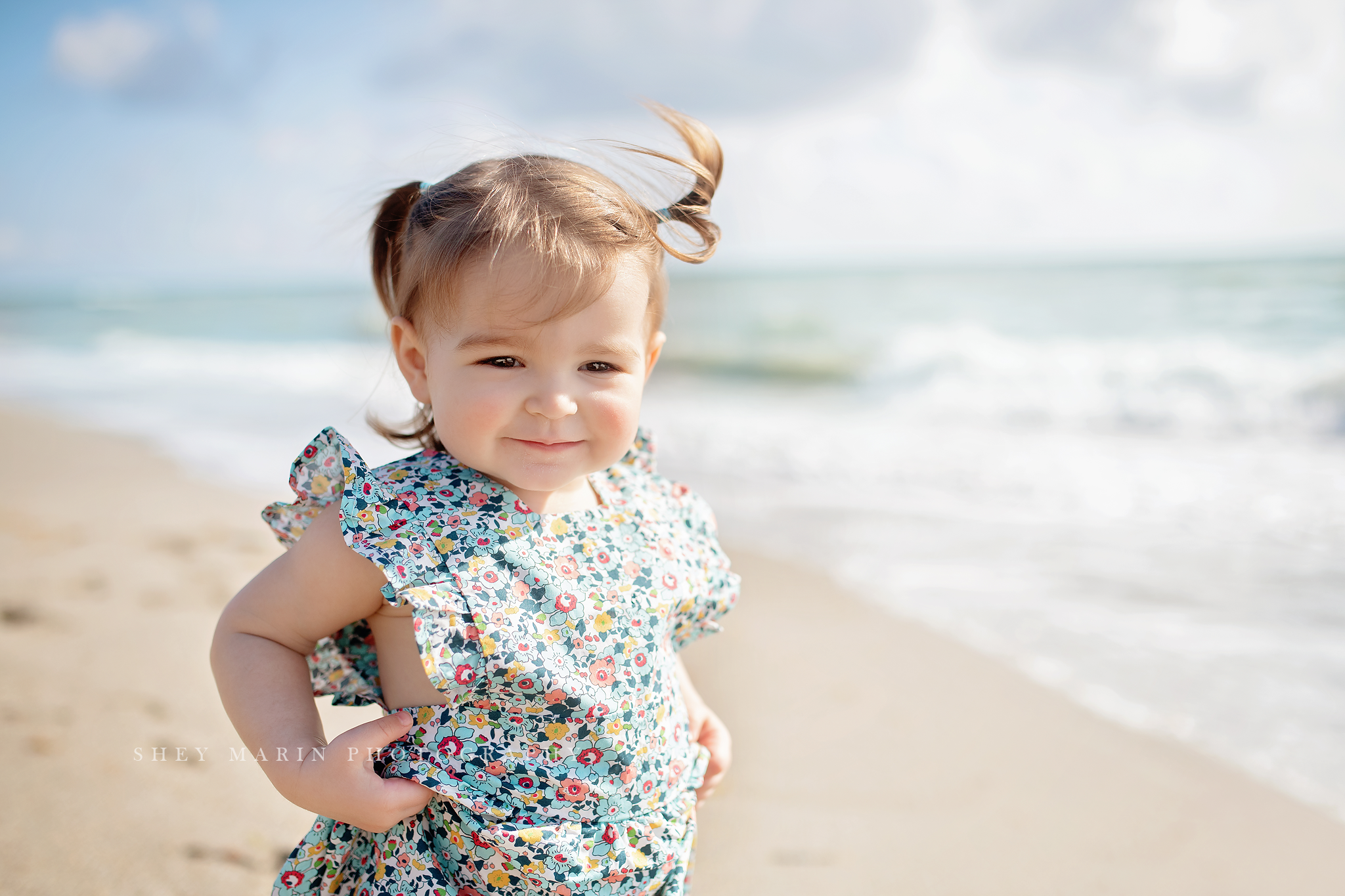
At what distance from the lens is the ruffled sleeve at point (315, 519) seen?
132 centimetres

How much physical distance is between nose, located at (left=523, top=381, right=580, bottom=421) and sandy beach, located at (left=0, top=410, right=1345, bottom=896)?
1313 millimetres

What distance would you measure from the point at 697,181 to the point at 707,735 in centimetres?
96

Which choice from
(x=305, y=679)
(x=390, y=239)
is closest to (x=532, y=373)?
(x=390, y=239)

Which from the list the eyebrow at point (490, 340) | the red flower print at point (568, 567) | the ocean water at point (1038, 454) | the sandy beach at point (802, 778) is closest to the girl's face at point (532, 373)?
the eyebrow at point (490, 340)

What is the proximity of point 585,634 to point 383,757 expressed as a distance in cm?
33

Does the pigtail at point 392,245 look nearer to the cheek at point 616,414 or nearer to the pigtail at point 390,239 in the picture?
the pigtail at point 390,239

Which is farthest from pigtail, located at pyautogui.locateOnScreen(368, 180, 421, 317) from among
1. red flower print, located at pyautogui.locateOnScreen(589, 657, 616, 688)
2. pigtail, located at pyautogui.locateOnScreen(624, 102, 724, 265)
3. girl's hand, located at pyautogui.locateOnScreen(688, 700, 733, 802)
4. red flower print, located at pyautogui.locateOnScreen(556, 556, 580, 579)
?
girl's hand, located at pyautogui.locateOnScreen(688, 700, 733, 802)

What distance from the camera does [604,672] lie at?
50.4 inches

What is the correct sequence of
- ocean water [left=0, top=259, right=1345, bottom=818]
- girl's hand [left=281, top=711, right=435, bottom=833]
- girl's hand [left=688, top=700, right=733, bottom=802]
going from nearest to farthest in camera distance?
1. girl's hand [left=281, top=711, right=435, bottom=833]
2. girl's hand [left=688, top=700, right=733, bottom=802]
3. ocean water [left=0, top=259, right=1345, bottom=818]

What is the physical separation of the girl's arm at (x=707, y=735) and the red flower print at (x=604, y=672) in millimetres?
308

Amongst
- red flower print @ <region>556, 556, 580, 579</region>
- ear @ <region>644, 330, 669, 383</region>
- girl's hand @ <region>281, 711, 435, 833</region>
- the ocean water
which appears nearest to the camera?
girl's hand @ <region>281, 711, 435, 833</region>

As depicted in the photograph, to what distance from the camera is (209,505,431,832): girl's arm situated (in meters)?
1.19

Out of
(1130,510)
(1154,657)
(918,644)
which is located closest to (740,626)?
(918,644)

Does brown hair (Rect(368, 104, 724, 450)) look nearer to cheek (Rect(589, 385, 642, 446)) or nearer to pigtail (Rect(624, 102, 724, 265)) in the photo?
pigtail (Rect(624, 102, 724, 265))
